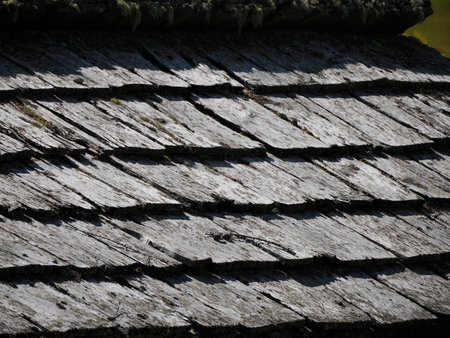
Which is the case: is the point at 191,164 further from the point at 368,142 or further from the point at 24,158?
the point at 368,142

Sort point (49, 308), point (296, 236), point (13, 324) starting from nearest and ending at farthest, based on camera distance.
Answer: point (13, 324), point (49, 308), point (296, 236)

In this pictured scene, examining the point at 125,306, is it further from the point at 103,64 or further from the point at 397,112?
the point at 397,112

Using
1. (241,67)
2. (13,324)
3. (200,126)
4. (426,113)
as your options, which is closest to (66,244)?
(13,324)

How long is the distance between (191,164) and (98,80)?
59cm

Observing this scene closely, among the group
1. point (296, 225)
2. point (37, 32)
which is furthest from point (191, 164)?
point (37, 32)

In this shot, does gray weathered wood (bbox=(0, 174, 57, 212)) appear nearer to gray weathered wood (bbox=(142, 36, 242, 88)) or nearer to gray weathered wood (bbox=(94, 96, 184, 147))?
gray weathered wood (bbox=(94, 96, 184, 147))

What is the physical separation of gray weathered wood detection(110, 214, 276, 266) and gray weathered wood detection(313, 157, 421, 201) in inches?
38.2

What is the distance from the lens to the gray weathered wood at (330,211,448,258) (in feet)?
11.1

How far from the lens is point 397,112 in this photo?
14.8ft

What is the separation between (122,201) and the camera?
2.71 m

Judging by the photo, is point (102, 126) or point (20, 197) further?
point (102, 126)

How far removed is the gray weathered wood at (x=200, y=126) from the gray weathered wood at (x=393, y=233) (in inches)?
21.4

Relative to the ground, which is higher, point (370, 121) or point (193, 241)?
point (370, 121)

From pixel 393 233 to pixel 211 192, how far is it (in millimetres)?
947
